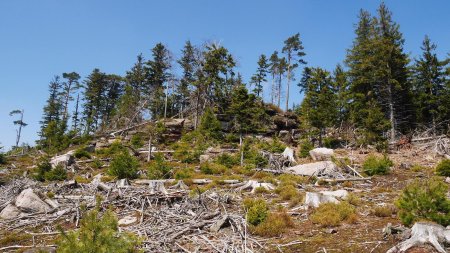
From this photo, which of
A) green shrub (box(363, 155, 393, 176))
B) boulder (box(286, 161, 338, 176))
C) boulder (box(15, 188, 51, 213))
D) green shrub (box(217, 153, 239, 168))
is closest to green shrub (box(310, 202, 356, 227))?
boulder (box(286, 161, 338, 176))

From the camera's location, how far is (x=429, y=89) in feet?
116

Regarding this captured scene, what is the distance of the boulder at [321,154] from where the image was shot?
26.5 metres

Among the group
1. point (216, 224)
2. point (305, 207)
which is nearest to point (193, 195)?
point (216, 224)

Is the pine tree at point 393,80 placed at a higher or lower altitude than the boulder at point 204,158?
higher

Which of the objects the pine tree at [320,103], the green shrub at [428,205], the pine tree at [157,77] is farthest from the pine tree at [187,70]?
the green shrub at [428,205]

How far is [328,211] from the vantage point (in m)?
10.4

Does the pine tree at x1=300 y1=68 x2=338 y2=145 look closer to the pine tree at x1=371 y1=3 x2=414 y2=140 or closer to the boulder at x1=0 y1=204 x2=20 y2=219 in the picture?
the pine tree at x1=371 y1=3 x2=414 y2=140

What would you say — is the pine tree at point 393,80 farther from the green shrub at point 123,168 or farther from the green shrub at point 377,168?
the green shrub at point 123,168

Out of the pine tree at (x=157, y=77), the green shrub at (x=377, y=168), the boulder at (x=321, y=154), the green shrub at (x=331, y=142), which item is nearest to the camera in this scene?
the green shrub at (x=377, y=168)

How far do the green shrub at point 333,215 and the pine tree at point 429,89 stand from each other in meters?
29.5

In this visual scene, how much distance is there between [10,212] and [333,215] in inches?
458

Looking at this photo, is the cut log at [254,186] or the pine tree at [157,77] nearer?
the cut log at [254,186]

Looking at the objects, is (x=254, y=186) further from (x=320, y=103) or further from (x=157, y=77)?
(x=157, y=77)

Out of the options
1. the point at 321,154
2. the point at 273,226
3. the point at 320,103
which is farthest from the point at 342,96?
the point at 273,226
